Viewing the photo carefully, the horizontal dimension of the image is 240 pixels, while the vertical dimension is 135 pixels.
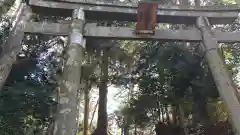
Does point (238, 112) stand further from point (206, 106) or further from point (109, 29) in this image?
point (206, 106)

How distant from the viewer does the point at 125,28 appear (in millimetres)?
5742

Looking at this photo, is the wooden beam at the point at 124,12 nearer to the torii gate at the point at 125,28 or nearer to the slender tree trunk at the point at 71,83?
the torii gate at the point at 125,28

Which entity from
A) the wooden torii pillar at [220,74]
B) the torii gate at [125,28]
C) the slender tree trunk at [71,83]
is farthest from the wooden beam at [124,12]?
the slender tree trunk at [71,83]

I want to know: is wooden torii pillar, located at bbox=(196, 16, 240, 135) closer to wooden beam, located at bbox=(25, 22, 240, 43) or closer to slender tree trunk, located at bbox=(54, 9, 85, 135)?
wooden beam, located at bbox=(25, 22, 240, 43)

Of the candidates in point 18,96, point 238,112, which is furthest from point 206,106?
point 18,96

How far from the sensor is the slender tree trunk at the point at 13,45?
4.65 meters

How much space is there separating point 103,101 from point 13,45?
4.74m

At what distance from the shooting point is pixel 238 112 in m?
4.64

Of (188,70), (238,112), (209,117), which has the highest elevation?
(188,70)

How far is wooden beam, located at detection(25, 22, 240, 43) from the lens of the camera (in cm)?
545

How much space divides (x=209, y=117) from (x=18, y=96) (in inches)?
214

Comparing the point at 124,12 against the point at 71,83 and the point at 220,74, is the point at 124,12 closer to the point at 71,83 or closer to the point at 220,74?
the point at 71,83

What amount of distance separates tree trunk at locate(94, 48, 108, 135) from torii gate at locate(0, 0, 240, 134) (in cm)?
371

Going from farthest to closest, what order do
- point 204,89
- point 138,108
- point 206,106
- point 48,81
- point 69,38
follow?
point 138,108 < point 206,106 < point 204,89 < point 48,81 < point 69,38
